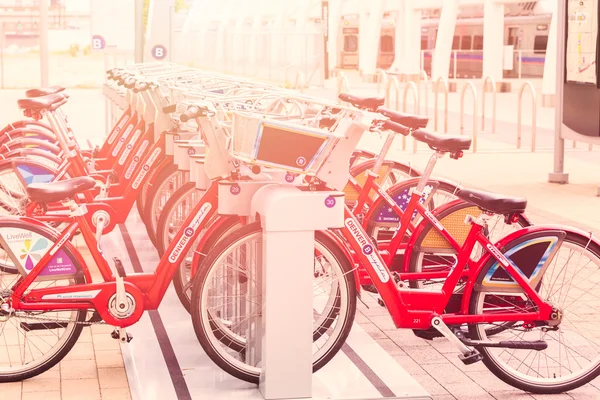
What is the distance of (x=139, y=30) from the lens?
11.5 meters

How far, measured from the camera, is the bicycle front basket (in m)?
4.31

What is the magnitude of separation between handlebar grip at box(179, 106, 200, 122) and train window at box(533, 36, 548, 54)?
29182 millimetres

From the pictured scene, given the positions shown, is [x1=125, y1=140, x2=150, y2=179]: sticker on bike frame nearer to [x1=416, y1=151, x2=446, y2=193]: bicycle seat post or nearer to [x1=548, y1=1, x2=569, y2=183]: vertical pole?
[x1=416, y1=151, x2=446, y2=193]: bicycle seat post

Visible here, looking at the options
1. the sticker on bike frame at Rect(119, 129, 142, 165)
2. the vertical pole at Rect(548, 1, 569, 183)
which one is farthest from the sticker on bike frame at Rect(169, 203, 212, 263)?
the vertical pole at Rect(548, 1, 569, 183)

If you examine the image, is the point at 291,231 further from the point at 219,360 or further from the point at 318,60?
the point at 318,60

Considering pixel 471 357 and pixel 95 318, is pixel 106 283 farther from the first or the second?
pixel 471 357

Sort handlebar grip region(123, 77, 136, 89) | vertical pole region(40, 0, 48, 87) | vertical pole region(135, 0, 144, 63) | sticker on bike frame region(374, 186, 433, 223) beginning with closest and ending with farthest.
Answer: sticker on bike frame region(374, 186, 433, 223), handlebar grip region(123, 77, 136, 89), vertical pole region(135, 0, 144, 63), vertical pole region(40, 0, 48, 87)

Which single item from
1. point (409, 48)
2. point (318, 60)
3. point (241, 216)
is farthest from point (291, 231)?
point (409, 48)

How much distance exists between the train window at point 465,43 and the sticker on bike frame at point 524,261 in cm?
3281

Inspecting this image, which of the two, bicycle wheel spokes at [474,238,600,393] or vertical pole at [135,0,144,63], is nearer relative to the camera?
bicycle wheel spokes at [474,238,600,393]

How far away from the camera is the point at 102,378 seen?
15.7 feet

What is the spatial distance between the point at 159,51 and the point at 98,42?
2628 millimetres

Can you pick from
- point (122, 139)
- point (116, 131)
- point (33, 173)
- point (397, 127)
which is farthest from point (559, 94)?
point (397, 127)

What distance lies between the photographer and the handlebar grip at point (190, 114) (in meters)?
4.54
